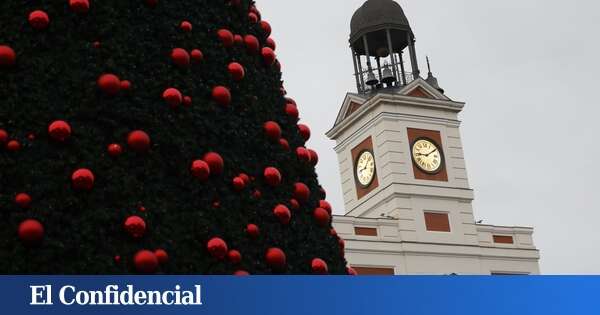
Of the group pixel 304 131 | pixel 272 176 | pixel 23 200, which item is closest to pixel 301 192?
pixel 272 176

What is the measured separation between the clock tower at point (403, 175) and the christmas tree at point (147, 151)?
24152mm

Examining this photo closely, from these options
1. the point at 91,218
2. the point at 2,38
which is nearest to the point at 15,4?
the point at 2,38

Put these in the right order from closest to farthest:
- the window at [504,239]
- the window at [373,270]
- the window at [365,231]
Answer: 1. the window at [373,270]
2. the window at [365,231]
3. the window at [504,239]

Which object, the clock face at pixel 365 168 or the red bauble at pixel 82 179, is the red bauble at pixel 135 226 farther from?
the clock face at pixel 365 168

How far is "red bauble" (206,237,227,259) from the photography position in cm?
507

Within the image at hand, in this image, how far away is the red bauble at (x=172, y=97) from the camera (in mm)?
5359

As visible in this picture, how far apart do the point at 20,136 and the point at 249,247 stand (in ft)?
4.00

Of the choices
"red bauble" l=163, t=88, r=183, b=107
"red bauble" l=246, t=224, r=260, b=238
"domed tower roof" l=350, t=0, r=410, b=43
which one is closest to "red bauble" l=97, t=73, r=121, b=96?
"red bauble" l=163, t=88, r=183, b=107

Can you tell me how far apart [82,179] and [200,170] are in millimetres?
595

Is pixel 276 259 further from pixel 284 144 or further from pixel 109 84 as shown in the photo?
pixel 109 84

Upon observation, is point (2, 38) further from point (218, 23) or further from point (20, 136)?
point (218, 23)

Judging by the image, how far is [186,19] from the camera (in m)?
5.80

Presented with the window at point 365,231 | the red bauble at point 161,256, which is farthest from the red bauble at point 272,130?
the window at point 365,231

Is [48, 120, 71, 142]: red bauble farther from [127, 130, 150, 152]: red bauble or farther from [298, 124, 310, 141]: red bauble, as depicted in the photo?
[298, 124, 310, 141]: red bauble
